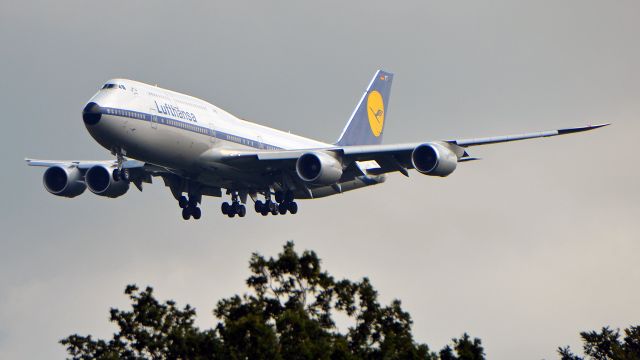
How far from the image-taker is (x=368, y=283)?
2000 inches

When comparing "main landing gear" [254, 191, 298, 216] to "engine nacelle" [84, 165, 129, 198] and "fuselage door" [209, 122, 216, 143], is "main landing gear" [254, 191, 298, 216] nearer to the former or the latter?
"fuselage door" [209, 122, 216, 143]

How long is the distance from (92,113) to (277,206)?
13504 mm

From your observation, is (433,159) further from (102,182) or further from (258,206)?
(102,182)

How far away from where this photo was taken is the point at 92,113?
212ft

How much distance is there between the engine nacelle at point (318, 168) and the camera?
68.9 meters

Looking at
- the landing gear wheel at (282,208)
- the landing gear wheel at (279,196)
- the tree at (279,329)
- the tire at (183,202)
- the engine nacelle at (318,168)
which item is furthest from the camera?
the tire at (183,202)

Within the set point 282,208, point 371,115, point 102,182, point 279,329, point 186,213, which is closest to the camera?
point 279,329

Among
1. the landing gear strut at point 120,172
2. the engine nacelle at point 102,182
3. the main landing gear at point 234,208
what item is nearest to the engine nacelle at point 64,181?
the engine nacelle at point 102,182

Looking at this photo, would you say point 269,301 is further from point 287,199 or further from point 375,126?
point 375,126

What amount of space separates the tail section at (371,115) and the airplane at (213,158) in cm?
623

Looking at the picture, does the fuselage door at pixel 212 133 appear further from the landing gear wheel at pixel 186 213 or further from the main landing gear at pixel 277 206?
the landing gear wheel at pixel 186 213

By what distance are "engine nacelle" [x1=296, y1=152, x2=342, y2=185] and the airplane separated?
48 mm

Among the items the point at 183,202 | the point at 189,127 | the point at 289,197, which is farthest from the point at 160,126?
the point at 289,197

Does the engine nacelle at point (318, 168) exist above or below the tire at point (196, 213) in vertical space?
below
